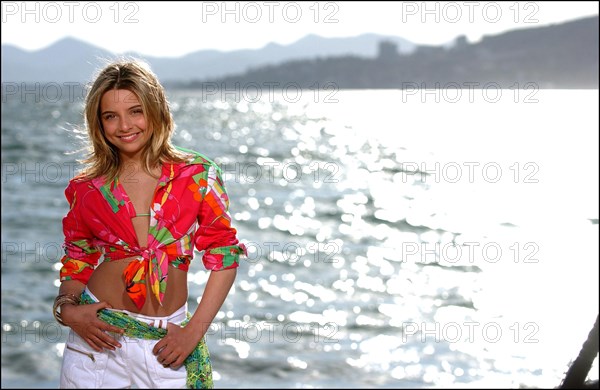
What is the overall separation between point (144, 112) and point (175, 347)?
2.46 feet

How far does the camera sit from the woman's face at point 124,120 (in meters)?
2.64

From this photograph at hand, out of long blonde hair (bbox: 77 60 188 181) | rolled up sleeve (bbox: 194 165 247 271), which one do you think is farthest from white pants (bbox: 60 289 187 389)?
long blonde hair (bbox: 77 60 188 181)

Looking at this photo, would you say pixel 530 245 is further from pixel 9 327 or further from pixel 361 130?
pixel 361 130

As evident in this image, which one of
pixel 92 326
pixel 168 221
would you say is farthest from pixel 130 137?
pixel 92 326

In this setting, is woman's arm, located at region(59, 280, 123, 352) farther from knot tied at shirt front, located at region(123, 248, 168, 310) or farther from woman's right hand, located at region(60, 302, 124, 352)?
knot tied at shirt front, located at region(123, 248, 168, 310)

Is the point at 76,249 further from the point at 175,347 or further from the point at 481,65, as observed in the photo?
the point at 481,65

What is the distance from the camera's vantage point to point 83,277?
112 inches

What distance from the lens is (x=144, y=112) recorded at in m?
2.63

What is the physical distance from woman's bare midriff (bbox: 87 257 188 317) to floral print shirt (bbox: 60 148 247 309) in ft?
0.09

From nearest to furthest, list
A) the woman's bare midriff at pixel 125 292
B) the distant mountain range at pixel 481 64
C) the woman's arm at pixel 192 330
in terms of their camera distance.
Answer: the woman's arm at pixel 192 330, the woman's bare midriff at pixel 125 292, the distant mountain range at pixel 481 64

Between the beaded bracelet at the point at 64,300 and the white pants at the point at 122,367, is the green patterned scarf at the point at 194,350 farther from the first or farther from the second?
the beaded bracelet at the point at 64,300

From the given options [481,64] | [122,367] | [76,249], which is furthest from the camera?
[481,64]

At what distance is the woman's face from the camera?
2.64 meters

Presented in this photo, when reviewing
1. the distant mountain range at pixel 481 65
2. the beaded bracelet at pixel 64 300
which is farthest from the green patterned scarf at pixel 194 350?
the distant mountain range at pixel 481 65
